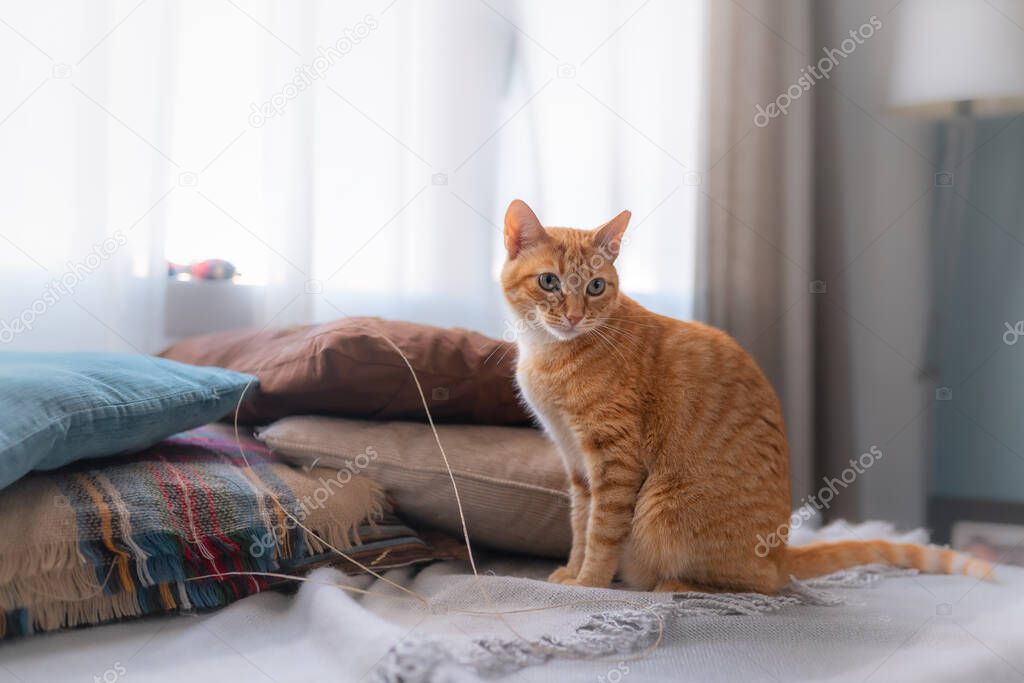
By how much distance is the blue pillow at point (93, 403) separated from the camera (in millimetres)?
975

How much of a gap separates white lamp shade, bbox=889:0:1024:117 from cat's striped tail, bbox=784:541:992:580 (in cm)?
128

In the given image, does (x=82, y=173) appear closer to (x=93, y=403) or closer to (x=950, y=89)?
(x=93, y=403)

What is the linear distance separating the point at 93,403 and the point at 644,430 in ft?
2.71

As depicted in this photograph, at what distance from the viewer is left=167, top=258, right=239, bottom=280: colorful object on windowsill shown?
1957 mm

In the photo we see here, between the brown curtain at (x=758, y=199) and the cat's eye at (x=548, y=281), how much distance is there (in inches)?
→ 53.5

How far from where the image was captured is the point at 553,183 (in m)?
2.37

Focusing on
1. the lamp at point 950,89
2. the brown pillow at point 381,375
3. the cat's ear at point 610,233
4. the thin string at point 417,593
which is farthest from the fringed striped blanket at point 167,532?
the lamp at point 950,89

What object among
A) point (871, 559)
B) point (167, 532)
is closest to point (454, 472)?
point (167, 532)

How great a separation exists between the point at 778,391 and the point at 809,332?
0.72 feet

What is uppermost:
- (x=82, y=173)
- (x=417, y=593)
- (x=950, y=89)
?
(x=950, y=89)

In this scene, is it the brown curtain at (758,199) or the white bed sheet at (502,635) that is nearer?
the white bed sheet at (502,635)

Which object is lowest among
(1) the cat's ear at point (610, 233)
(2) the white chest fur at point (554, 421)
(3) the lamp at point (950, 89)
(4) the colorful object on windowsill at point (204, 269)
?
(2) the white chest fur at point (554, 421)

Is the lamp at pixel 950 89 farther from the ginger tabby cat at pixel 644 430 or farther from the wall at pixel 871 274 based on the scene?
the ginger tabby cat at pixel 644 430

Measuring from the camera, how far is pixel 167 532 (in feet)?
3.48
